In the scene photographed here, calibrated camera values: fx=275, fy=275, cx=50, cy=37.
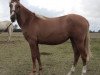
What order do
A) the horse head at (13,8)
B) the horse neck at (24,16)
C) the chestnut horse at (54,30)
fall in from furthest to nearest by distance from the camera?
the horse neck at (24,16) < the chestnut horse at (54,30) < the horse head at (13,8)

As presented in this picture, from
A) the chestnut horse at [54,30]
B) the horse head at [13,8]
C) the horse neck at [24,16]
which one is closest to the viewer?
the horse head at [13,8]

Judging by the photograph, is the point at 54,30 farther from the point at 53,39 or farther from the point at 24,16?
the point at 24,16

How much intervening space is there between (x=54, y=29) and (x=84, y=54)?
111cm

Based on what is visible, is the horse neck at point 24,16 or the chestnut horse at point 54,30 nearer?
the chestnut horse at point 54,30

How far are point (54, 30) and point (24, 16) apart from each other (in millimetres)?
968

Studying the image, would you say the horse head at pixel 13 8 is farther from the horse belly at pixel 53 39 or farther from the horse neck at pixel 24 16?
the horse belly at pixel 53 39

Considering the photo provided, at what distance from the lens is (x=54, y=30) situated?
7816mm

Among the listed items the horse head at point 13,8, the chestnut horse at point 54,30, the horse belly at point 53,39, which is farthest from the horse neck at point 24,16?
the horse belly at point 53,39

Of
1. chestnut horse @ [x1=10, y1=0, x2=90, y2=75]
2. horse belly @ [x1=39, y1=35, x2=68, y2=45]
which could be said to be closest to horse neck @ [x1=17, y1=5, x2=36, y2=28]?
chestnut horse @ [x1=10, y1=0, x2=90, y2=75]

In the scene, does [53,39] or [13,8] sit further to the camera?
[53,39]

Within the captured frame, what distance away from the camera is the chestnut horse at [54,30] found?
25.3 feet

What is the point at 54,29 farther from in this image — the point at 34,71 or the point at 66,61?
the point at 66,61

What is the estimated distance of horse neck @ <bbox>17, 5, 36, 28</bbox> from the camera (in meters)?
7.87

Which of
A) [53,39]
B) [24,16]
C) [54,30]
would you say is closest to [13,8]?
[24,16]
